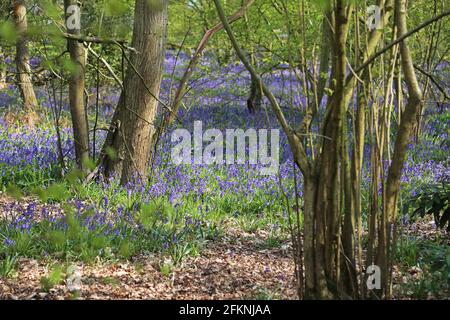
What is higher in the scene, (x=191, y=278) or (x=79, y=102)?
(x=79, y=102)

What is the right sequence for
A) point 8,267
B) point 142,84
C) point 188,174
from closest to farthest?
point 8,267 < point 142,84 < point 188,174

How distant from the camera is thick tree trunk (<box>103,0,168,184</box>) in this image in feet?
19.1

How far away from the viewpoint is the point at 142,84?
232 inches

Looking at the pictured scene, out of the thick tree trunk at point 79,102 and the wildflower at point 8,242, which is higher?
the thick tree trunk at point 79,102

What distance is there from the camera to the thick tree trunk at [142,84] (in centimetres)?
581

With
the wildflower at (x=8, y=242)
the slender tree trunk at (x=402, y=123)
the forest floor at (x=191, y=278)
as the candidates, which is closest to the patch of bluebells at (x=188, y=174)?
the wildflower at (x=8, y=242)

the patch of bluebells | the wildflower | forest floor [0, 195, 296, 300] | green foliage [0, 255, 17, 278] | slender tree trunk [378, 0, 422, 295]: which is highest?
slender tree trunk [378, 0, 422, 295]

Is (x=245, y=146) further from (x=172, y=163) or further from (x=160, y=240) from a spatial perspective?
(x=160, y=240)

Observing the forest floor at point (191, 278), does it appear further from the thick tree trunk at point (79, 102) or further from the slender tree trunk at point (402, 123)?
the thick tree trunk at point (79, 102)

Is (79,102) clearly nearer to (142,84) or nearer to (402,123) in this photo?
(142,84)

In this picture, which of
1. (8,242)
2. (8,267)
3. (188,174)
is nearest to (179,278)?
(8,267)

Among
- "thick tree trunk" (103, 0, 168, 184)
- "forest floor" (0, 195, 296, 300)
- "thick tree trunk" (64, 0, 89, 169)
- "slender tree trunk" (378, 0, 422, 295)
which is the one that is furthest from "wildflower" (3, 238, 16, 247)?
"slender tree trunk" (378, 0, 422, 295)

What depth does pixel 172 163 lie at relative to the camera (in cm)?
726

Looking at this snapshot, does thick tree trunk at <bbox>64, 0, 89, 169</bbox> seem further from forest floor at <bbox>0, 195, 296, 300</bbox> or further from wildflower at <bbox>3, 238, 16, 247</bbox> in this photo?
forest floor at <bbox>0, 195, 296, 300</bbox>
